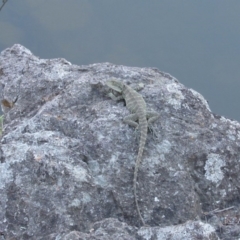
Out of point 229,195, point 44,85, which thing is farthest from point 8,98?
point 229,195

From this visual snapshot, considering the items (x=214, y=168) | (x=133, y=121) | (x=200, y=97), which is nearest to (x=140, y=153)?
(x=133, y=121)

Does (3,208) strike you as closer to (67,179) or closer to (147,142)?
(67,179)

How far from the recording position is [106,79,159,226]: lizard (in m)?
5.85

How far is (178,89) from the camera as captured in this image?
21.1ft

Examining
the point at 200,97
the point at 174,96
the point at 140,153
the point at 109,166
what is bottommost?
the point at 109,166

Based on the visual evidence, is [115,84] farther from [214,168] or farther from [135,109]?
[214,168]

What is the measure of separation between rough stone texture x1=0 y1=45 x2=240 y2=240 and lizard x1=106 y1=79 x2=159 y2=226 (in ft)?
0.25

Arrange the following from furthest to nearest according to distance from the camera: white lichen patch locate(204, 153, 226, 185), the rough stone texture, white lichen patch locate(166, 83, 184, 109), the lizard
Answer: white lichen patch locate(166, 83, 184, 109) → the lizard → white lichen patch locate(204, 153, 226, 185) → the rough stone texture

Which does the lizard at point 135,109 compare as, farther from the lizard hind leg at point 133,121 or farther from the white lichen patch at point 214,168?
the white lichen patch at point 214,168

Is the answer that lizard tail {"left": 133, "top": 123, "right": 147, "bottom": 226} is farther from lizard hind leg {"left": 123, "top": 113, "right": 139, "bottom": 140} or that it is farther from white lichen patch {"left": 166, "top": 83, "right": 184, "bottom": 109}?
white lichen patch {"left": 166, "top": 83, "right": 184, "bottom": 109}

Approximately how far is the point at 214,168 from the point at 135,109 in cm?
100

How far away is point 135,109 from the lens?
20.4ft

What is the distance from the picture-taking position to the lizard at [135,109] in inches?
230

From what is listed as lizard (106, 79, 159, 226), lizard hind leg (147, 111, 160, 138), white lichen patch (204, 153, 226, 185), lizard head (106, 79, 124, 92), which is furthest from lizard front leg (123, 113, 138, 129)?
white lichen patch (204, 153, 226, 185)
